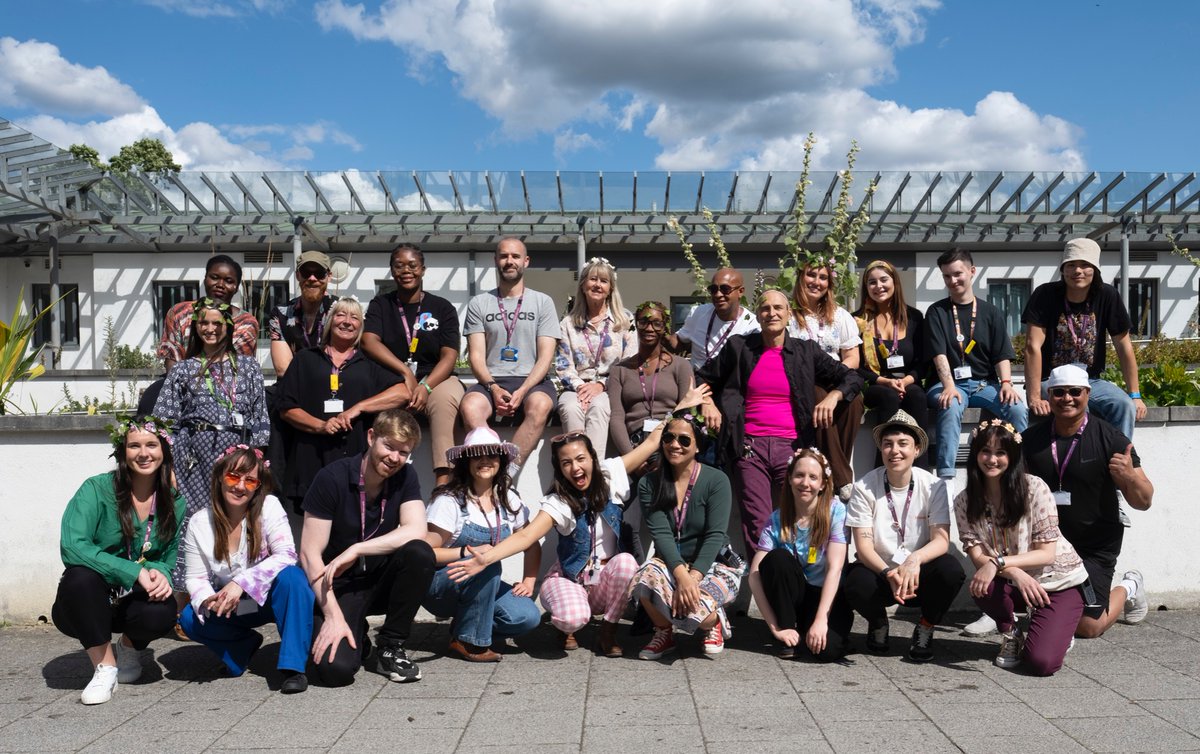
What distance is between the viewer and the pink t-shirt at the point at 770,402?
5.83 m

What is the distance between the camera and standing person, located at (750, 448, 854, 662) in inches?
201

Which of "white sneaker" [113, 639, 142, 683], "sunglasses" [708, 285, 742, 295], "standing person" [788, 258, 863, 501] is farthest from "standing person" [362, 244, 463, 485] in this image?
"standing person" [788, 258, 863, 501]

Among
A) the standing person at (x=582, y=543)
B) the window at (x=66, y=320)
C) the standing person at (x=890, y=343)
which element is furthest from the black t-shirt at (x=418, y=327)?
the window at (x=66, y=320)

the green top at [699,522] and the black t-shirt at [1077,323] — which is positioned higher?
the black t-shirt at [1077,323]

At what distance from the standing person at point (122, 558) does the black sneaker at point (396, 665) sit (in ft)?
3.37

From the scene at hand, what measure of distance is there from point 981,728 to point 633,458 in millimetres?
2381

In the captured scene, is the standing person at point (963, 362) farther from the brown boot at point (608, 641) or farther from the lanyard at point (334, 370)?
the lanyard at point (334, 370)

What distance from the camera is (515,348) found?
6254 millimetres

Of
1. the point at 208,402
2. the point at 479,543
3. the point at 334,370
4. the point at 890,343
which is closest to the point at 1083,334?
the point at 890,343

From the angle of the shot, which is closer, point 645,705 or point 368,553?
point 645,705

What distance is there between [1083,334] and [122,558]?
572cm

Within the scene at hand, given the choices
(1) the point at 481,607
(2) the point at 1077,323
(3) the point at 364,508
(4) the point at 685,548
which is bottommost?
(1) the point at 481,607

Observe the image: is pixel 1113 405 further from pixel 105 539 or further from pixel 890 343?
pixel 105 539

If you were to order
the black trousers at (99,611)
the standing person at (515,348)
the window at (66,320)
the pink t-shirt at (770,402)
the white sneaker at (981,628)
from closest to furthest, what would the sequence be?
the black trousers at (99,611)
the white sneaker at (981,628)
the pink t-shirt at (770,402)
the standing person at (515,348)
the window at (66,320)
